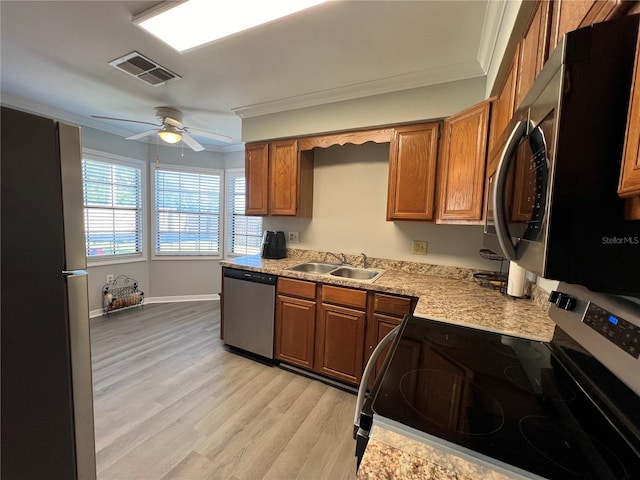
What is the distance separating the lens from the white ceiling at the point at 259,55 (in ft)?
4.99

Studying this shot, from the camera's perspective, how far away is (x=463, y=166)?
6.07ft

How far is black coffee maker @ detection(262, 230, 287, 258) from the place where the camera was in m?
2.96

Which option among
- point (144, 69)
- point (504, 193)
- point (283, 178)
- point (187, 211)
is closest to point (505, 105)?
point (504, 193)

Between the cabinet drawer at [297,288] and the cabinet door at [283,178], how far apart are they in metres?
0.74

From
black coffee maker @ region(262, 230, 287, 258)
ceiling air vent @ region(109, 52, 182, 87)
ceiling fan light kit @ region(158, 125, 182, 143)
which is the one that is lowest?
black coffee maker @ region(262, 230, 287, 258)

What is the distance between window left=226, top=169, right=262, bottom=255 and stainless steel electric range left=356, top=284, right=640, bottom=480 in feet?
12.3

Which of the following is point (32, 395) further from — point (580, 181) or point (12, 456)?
point (580, 181)

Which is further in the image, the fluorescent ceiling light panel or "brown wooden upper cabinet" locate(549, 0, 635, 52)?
the fluorescent ceiling light panel

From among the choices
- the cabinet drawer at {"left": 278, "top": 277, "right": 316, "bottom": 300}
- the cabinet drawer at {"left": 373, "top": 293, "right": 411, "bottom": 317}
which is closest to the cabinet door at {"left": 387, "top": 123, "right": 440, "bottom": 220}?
the cabinet drawer at {"left": 373, "top": 293, "right": 411, "bottom": 317}

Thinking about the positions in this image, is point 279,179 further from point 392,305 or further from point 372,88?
point 392,305

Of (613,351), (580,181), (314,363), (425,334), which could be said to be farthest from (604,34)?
(314,363)

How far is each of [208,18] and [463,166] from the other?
1.83 m

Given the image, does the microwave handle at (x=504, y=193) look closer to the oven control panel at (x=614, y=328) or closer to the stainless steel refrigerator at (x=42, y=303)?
the oven control panel at (x=614, y=328)

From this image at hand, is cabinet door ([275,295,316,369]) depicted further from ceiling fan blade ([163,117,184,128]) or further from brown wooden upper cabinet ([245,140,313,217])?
ceiling fan blade ([163,117,184,128])
